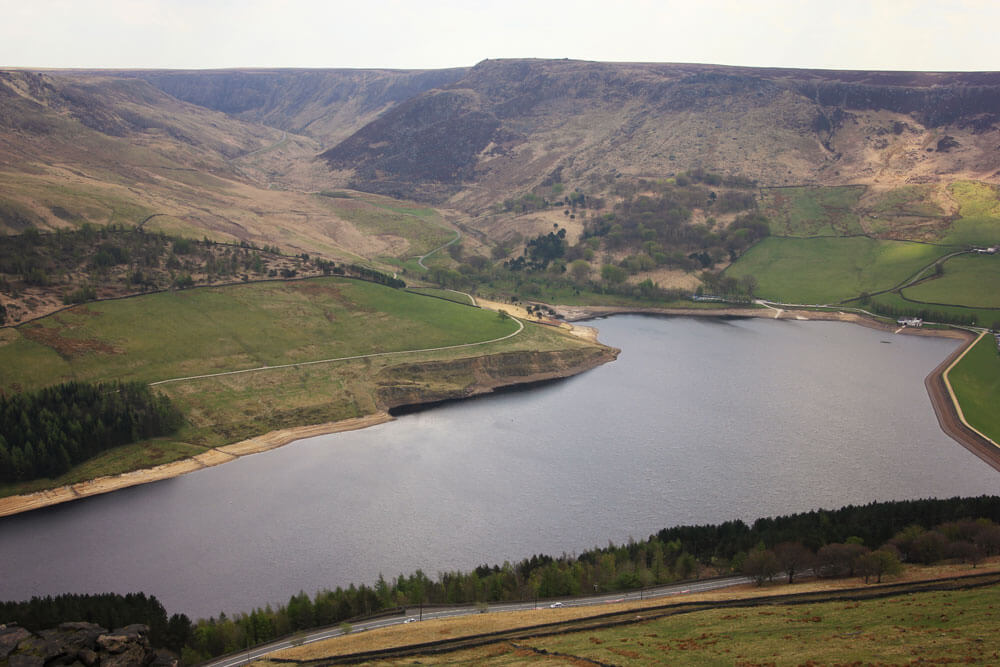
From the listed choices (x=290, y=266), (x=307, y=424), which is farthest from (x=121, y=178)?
(x=307, y=424)

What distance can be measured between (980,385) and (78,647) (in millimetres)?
121661

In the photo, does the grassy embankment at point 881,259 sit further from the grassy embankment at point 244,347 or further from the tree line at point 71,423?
the tree line at point 71,423

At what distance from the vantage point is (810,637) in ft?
138

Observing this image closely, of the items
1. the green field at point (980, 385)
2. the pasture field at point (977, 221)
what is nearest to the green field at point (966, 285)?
the pasture field at point (977, 221)

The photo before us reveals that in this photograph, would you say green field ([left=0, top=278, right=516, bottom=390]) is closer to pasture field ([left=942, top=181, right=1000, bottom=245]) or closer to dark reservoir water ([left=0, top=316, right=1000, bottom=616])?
dark reservoir water ([left=0, top=316, right=1000, bottom=616])

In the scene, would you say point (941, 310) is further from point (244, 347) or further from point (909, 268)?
point (244, 347)

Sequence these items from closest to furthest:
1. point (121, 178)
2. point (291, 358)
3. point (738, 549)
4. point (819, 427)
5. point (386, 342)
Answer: point (738, 549) → point (819, 427) → point (291, 358) → point (386, 342) → point (121, 178)

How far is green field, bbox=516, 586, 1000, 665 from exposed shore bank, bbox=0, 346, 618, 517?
55.7 metres

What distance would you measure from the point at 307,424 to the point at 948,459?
79.7 m

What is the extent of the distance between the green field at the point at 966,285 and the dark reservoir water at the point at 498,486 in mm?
48359

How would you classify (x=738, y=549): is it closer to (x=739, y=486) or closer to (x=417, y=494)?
(x=739, y=486)

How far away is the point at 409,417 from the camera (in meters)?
109

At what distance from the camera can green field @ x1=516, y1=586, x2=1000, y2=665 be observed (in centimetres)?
3728

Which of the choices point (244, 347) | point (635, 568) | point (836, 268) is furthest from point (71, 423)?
point (836, 268)
